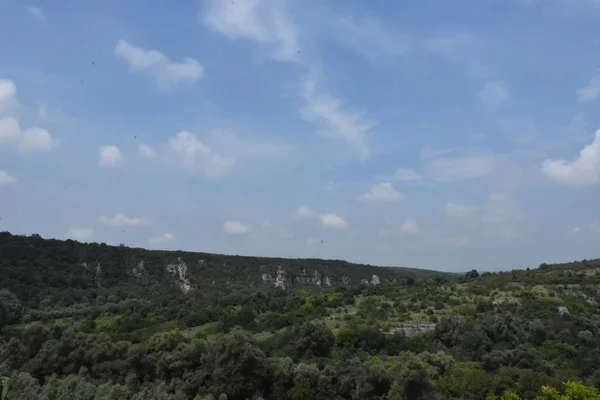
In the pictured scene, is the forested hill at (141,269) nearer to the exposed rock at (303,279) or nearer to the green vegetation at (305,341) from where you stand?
the exposed rock at (303,279)

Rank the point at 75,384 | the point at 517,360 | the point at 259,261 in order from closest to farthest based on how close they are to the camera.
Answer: the point at 75,384 → the point at 517,360 → the point at 259,261

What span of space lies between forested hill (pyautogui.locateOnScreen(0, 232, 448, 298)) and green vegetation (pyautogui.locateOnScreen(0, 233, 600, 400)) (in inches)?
22.7

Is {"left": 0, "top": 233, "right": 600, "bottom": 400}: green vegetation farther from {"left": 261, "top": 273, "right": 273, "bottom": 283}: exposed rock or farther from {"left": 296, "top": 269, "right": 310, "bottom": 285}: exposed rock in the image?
{"left": 296, "top": 269, "right": 310, "bottom": 285}: exposed rock

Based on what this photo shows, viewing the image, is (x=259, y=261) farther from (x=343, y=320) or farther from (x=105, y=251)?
(x=343, y=320)

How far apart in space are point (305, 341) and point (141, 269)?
57.6 m

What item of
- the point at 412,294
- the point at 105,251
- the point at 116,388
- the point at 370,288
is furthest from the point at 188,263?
the point at 116,388

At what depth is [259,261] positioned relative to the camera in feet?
325

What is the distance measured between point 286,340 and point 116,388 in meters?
13.4

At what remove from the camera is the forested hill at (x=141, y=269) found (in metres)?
65.1

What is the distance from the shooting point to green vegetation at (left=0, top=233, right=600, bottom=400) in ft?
83.4

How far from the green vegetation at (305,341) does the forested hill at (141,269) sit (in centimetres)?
58

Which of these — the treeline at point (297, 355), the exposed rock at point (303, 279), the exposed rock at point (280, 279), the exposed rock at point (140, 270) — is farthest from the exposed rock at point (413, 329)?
the exposed rock at point (303, 279)

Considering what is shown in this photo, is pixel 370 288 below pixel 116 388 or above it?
above

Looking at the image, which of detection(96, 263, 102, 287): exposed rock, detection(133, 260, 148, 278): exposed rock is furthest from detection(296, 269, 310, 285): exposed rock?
detection(96, 263, 102, 287): exposed rock
